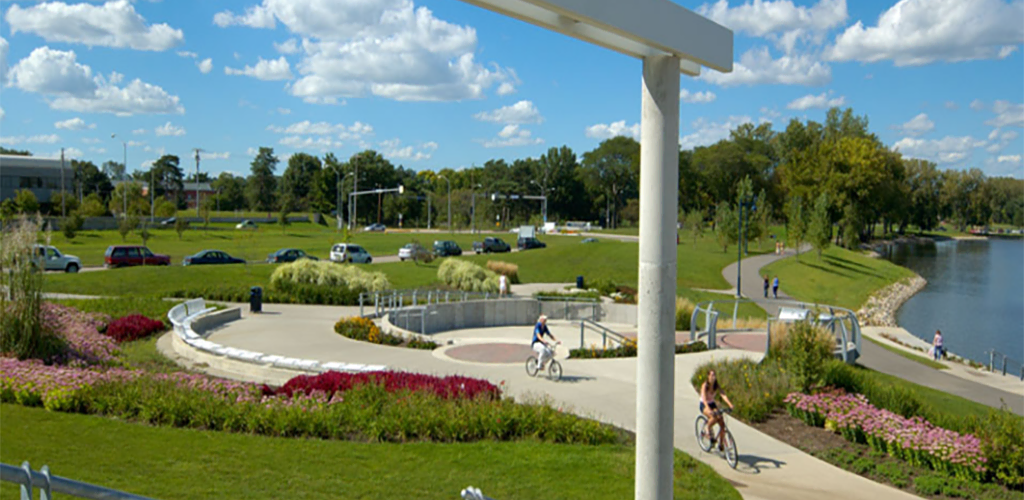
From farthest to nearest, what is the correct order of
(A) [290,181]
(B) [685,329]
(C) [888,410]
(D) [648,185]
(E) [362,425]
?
(A) [290,181] < (B) [685,329] < (C) [888,410] < (E) [362,425] < (D) [648,185]

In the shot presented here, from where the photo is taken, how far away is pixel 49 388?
467 inches

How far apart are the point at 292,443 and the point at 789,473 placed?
7.38 m

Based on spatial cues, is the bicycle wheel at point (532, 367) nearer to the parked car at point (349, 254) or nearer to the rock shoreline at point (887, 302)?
the parked car at point (349, 254)

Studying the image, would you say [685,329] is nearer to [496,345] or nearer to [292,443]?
[496,345]

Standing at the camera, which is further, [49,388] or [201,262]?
[201,262]

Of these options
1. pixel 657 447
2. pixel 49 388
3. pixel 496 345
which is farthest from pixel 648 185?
pixel 496 345

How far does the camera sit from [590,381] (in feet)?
56.0

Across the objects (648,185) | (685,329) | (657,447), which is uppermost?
(648,185)

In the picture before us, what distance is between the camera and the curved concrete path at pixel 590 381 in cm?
1112

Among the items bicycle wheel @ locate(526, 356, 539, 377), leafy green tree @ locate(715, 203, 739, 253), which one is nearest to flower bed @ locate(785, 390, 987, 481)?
bicycle wheel @ locate(526, 356, 539, 377)

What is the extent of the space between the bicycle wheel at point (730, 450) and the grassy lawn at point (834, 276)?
44307 millimetres

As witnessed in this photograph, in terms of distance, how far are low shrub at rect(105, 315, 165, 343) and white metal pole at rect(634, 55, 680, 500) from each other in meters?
18.6

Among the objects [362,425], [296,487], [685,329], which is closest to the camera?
[296,487]

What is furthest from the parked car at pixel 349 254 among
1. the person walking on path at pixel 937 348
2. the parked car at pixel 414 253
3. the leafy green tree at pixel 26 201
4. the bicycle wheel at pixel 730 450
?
the leafy green tree at pixel 26 201
